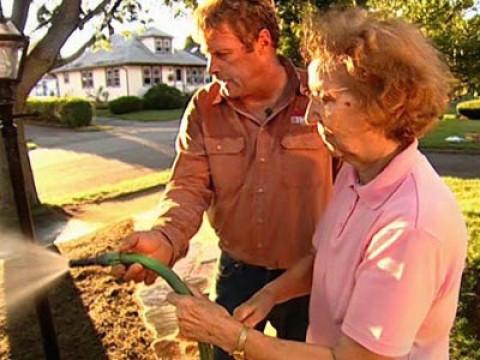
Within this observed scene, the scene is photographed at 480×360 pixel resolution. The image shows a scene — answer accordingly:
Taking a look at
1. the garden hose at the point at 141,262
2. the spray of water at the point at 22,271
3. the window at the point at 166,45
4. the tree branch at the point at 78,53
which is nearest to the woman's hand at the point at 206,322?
the garden hose at the point at 141,262

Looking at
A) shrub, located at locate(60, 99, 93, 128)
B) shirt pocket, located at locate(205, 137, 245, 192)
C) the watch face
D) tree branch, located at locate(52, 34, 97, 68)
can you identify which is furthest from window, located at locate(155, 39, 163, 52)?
the watch face

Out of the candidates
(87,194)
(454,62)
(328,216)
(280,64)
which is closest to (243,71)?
(280,64)

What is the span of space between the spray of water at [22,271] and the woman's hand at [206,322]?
2.13 m

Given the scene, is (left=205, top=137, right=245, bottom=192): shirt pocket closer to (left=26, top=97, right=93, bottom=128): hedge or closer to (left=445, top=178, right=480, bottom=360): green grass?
(left=445, top=178, right=480, bottom=360): green grass

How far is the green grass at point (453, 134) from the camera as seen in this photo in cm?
1438

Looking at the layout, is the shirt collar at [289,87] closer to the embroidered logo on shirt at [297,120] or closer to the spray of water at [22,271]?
the embroidered logo on shirt at [297,120]

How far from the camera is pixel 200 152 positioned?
2172 mm

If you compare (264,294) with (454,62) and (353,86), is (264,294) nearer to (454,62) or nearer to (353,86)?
(353,86)

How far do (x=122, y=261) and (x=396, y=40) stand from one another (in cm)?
102

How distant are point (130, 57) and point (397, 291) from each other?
145 ft

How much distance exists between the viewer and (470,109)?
77.5ft

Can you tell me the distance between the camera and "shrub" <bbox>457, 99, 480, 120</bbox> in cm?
2342

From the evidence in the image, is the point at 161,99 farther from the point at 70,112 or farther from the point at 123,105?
the point at 70,112

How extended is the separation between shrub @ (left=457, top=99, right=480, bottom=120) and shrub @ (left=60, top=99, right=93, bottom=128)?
17.5 meters
